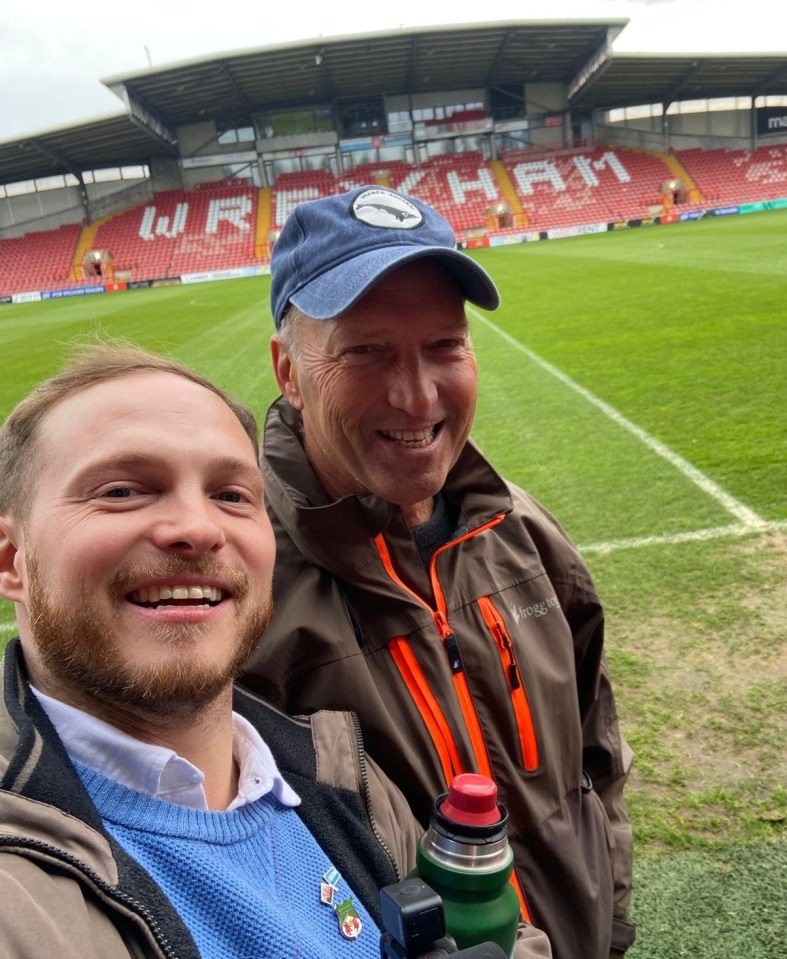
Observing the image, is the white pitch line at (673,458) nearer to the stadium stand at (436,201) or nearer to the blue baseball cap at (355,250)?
the blue baseball cap at (355,250)

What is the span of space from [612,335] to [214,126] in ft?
149

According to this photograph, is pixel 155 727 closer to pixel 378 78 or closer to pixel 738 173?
pixel 378 78

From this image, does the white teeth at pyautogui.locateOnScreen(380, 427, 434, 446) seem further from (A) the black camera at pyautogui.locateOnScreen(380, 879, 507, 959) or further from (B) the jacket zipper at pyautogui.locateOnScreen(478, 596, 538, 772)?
(A) the black camera at pyautogui.locateOnScreen(380, 879, 507, 959)

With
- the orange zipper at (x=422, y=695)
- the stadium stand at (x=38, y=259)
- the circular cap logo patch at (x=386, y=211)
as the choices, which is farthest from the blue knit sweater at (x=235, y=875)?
the stadium stand at (x=38, y=259)

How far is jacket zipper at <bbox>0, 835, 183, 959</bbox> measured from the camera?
1.00 metres

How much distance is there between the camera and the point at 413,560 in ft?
5.84

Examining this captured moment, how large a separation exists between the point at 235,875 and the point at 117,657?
15.5 inches

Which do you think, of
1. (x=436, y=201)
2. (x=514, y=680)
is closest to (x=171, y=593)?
(x=514, y=680)

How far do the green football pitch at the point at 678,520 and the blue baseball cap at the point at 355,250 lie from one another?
27.9 inches

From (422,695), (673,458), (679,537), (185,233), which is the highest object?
(185,233)

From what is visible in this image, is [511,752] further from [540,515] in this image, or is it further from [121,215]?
[121,215]

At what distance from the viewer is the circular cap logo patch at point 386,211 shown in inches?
71.5

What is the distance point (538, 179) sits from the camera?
50688mm

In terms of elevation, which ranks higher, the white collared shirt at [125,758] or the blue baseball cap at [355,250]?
the blue baseball cap at [355,250]
